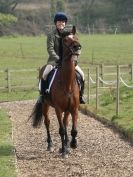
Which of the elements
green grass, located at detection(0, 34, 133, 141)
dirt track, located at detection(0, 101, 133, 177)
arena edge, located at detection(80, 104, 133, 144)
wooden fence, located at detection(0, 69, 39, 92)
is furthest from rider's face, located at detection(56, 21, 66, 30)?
wooden fence, located at detection(0, 69, 39, 92)

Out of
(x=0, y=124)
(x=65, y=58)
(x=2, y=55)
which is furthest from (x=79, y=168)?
(x=2, y=55)

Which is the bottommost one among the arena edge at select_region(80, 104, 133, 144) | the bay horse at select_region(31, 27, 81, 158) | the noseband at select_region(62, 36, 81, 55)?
the arena edge at select_region(80, 104, 133, 144)

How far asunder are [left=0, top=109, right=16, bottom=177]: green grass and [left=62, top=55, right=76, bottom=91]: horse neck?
1.69m

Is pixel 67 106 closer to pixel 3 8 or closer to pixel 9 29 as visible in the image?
pixel 9 29

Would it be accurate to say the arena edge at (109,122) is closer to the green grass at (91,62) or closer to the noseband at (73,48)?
the green grass at (91,62)

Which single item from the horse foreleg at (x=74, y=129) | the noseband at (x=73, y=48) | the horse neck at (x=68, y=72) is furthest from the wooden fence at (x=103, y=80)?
the noseband at (x=73, y=48)

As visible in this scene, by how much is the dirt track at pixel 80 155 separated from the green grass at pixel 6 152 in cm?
16

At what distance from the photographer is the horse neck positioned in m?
9.89

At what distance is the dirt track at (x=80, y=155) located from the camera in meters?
8.85

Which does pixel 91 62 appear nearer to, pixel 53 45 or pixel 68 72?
pixel 53 45

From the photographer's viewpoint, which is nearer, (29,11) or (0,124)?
(0,124)

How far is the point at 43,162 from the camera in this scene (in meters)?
9.71

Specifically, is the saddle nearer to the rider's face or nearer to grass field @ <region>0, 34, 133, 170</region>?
the rider's face

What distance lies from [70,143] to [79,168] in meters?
1.63
